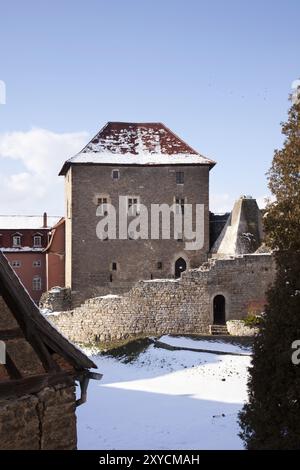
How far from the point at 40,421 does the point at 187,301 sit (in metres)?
21.2

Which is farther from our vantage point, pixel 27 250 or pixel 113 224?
pixel 27 250

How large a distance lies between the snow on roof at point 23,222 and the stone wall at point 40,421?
37.9m

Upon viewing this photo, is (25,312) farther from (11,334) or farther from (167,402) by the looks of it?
(167,402)

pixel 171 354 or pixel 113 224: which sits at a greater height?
pixel 113 224

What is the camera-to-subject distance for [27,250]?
4497 cm

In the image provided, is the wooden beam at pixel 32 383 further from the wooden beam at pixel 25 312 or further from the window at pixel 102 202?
the window at pixel 102 202

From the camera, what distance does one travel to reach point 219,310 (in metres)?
31.7

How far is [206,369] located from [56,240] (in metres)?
20.9

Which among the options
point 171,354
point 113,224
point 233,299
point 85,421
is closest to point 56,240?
point 113,224

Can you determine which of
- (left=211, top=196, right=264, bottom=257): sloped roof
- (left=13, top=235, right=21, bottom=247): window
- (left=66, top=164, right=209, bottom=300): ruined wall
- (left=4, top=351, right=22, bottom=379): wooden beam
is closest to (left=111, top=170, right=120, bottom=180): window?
(left=66, top=164, right=209, bottom=300): ruined wall

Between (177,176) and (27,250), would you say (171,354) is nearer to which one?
(177,176)

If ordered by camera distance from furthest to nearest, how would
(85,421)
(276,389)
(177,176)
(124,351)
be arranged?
(177,176)
(124,351)
(85,421)
(276,389)

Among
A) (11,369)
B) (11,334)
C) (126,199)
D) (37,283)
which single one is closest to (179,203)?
(126,199)
